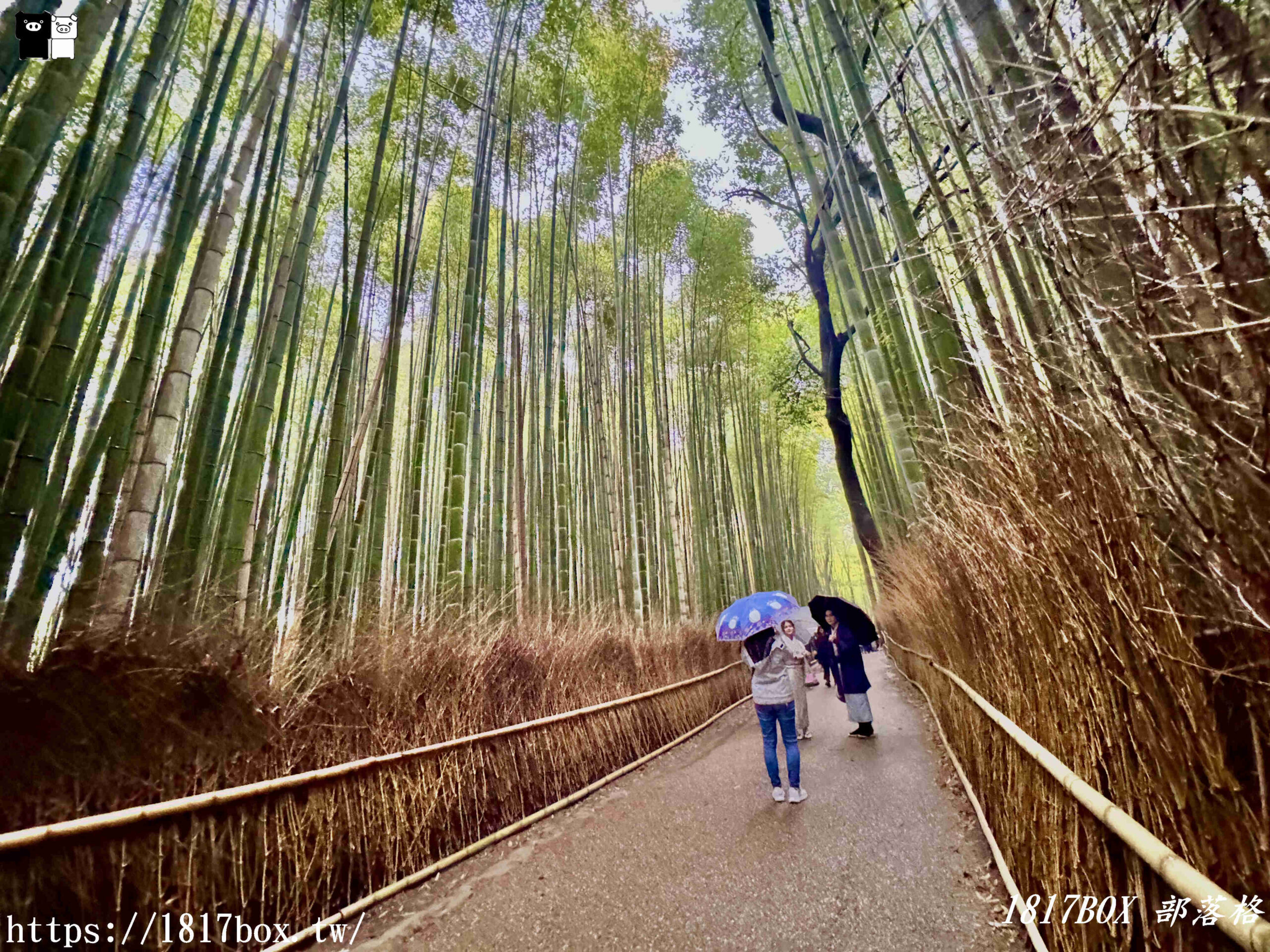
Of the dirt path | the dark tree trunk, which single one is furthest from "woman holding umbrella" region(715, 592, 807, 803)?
the dark tree trunk

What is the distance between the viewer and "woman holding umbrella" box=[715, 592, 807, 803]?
8.47 feet

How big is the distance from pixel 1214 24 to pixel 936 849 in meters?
2.24

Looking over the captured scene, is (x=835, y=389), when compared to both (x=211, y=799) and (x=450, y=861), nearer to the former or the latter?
(x=450, y=861)

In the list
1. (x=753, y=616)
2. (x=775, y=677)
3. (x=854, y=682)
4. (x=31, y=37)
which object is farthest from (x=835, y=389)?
(x=31, y=37)

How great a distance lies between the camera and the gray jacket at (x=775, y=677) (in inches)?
107

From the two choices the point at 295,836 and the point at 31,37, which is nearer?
the point at 31,37

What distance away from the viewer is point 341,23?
327cm

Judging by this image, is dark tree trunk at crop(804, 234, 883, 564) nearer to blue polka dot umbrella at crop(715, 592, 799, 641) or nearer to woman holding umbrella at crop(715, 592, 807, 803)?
blue polka dot umbrella at crop(715, 592, 799, 641)

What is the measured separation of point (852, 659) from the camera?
152 inches

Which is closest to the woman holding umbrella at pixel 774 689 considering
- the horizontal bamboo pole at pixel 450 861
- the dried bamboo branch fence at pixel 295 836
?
the horizontal bamboo pole at pixel 450 861

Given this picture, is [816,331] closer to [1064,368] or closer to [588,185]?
[588,185]

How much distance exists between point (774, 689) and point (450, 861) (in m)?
1.54

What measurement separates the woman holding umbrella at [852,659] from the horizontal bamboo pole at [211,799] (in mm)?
2374

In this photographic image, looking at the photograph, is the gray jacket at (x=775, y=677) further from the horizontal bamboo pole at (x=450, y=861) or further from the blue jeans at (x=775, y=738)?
the horizontal bamboo pole at (x=450, y=861)
